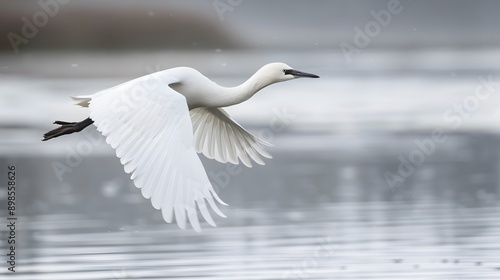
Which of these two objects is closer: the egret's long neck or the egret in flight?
the egret in flight

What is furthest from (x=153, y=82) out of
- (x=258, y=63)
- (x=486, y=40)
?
(x=486, y=40)

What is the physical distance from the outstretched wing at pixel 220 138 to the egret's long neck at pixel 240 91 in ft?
0.76

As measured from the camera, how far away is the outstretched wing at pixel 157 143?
15.4 feet

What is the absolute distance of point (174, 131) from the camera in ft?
17.0

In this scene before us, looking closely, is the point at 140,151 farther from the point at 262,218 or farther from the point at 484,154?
the point at 484,154

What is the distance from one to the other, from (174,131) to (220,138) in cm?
140

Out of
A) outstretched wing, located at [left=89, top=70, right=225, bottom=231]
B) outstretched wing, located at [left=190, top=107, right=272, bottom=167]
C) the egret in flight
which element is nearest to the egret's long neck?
the egret in flight

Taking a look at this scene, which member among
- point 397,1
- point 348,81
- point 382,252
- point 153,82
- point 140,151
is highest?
point 397,1

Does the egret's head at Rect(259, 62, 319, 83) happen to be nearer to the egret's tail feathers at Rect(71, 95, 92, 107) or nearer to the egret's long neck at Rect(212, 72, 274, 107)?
the egret's long neck at Rect(212, 72, 274, 107)

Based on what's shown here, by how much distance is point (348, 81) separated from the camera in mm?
15516

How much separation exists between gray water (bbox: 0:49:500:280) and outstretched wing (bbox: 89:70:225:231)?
86 centimetres

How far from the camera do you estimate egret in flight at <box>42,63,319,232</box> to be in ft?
15.6

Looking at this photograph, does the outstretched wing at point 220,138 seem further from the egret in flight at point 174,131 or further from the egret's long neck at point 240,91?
the egret's long neck at point 240,91

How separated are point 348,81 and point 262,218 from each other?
333 inches
